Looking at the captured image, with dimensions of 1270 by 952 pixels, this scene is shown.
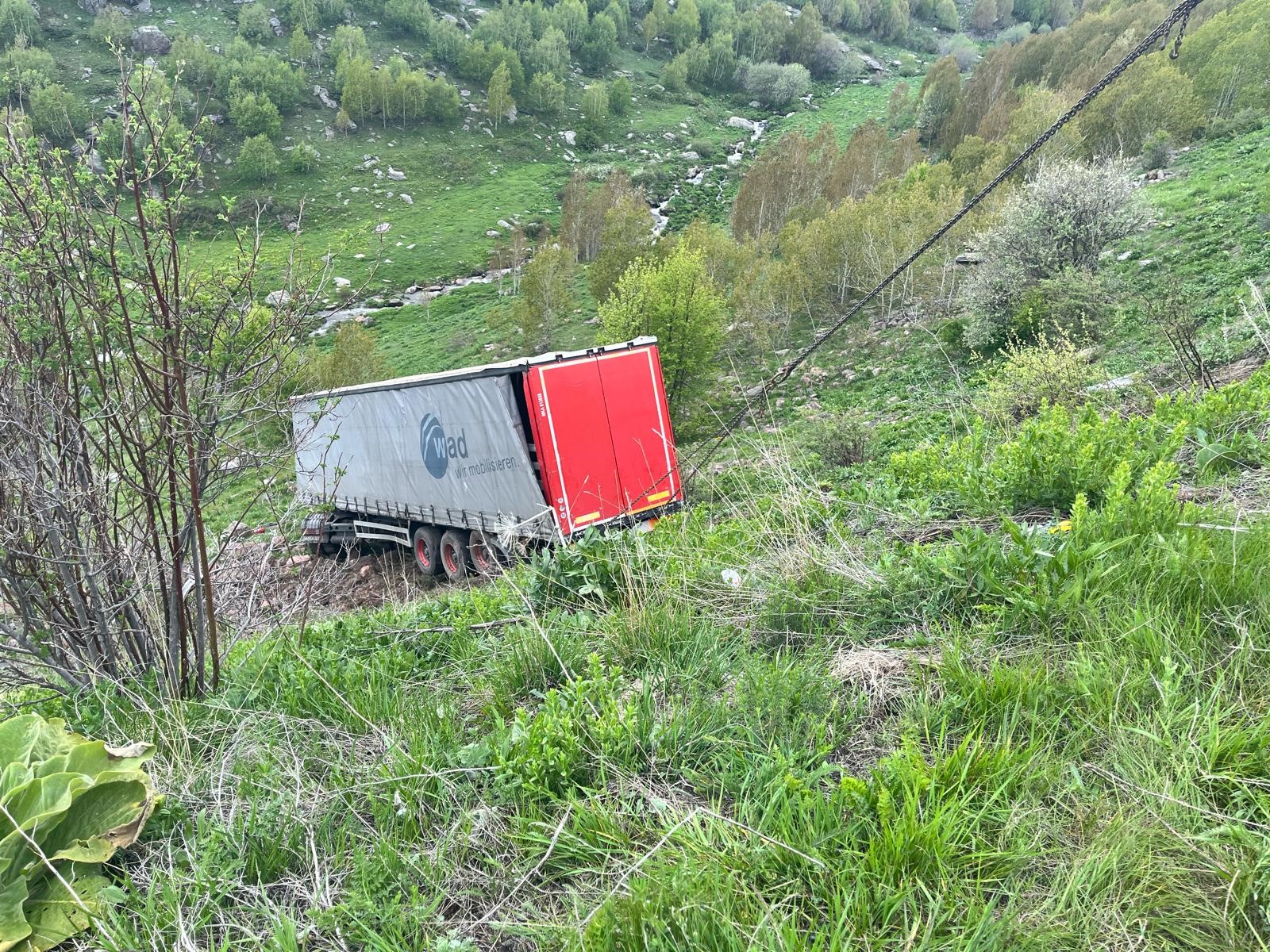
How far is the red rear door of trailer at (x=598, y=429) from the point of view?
11.2m

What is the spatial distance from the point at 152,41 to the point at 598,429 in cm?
10462

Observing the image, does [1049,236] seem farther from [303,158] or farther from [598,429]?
[303,158]

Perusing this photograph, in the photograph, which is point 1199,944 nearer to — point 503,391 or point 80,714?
point 80,714

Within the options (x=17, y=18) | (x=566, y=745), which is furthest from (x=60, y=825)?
(x=17, y=18)

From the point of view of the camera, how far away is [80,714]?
3.38 m

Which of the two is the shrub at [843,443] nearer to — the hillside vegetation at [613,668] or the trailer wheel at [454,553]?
the hillside vegetation at [613,668]

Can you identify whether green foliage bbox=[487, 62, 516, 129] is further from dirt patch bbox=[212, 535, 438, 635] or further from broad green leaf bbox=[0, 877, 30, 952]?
broad green leaf bbox=[0, 877, 30, 952]

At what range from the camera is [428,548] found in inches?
578

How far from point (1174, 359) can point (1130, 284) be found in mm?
8496

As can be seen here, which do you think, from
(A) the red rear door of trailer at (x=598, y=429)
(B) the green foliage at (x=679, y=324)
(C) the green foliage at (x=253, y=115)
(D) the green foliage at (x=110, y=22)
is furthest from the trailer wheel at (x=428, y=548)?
(D) the green foliage at (x=110, y=22)

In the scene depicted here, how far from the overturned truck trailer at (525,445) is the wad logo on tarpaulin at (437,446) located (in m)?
0.02

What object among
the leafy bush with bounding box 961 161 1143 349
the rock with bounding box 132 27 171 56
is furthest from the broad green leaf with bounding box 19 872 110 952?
the rock with bounding box 132 27 171 56

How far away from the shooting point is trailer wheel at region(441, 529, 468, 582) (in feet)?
45.3

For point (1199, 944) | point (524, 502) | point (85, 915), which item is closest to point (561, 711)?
point (85, 915)
